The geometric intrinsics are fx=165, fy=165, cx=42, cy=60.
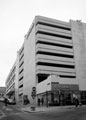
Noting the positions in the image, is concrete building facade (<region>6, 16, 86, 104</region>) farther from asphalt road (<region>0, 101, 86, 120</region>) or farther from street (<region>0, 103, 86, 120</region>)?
asphalt road (<region>0, 101, 86, 120</region>)

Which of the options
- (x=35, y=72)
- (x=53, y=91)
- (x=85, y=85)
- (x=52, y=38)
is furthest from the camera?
(x=52, y=38)

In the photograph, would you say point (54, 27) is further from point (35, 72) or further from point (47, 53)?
point (35, 72)

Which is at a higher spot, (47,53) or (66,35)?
(66,35)

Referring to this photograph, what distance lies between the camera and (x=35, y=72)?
50.5m

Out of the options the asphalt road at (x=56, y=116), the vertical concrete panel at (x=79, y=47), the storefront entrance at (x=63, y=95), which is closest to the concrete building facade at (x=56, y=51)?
the vertical concrete panel at (x=79, y=47)

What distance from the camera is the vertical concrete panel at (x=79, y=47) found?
54.9 metres

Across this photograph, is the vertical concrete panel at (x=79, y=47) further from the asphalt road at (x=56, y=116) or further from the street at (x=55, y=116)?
the asphalt road at (x=56, y=116)

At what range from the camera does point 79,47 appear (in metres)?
57.7

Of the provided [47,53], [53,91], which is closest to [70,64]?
[47,53]

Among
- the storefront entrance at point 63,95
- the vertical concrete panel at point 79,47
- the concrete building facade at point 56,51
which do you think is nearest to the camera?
the storefront entrance at point 63,95

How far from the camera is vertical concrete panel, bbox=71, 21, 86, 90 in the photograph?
180ft

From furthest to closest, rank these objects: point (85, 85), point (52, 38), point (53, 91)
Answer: point (52, 38) → point (85, 85) → point (53, 91)

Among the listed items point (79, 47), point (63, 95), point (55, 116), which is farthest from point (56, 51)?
point (55, 116)

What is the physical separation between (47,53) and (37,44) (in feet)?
14.8
